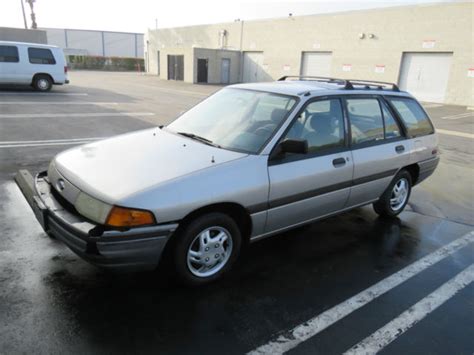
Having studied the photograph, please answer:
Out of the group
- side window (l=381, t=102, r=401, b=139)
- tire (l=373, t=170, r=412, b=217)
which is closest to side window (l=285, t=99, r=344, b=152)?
side window (l=381, t=102, r=401, b=139)

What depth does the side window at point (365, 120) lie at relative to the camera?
4180mm

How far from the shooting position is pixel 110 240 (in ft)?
8.73

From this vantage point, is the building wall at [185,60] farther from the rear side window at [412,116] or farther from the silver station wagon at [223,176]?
the silver station wagon at [223,176]

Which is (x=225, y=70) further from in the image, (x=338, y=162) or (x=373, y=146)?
(x=338, y=162)

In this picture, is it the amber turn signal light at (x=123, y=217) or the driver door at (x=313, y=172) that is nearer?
the amber turn signal light at (x=123, y=217)

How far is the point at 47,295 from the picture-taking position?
3.04m

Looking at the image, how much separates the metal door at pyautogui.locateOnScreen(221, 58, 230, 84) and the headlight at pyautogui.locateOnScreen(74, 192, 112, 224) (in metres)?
32.4

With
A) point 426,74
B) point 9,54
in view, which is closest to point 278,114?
point 9,54

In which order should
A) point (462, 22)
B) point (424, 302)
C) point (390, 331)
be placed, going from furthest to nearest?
point (462, 22), point (424, 302), point (390, 331)

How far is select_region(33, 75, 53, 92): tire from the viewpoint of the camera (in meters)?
16.8

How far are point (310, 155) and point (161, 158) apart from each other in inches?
56.6

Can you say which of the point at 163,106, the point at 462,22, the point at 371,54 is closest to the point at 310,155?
the point at 163,106

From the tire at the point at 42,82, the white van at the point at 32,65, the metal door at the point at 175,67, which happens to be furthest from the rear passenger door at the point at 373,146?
the metal door at the point at 175,67

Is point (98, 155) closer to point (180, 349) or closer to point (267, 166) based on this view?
point (267, 166)
